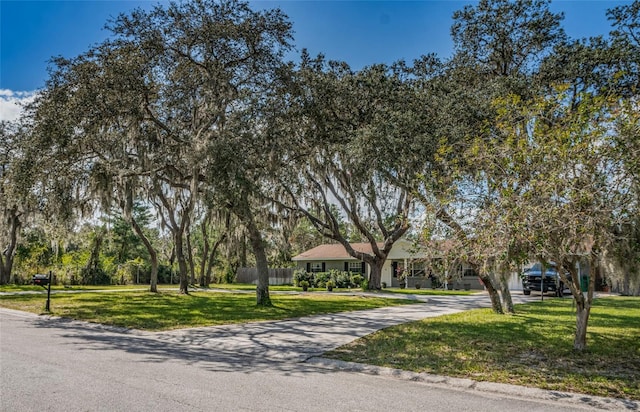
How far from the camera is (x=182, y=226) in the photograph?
23344mm

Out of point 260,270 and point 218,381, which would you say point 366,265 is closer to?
point 260,270

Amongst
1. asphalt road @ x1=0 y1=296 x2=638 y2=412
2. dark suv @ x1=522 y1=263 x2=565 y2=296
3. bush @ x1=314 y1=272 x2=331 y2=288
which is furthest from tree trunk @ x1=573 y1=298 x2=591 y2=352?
bush @ x1=314 y1=272 x2=331 y2=288

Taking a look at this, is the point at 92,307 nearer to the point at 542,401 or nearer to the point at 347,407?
the point at 347,407

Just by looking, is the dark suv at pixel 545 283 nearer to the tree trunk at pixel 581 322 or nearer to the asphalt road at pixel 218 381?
the tree trunk at pixel 581 322

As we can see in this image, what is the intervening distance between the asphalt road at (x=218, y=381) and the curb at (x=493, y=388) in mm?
14

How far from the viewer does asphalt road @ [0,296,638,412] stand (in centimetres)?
493

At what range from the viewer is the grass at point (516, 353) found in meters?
6.10

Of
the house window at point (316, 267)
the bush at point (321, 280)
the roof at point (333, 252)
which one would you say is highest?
the roof at point (333, 252)

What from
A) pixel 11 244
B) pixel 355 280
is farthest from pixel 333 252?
pixel 11 244

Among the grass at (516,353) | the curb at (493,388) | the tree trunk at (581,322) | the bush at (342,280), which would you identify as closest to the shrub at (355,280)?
the bush at (342,280)

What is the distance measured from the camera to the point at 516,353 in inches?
306

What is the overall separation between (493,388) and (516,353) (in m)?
2.28

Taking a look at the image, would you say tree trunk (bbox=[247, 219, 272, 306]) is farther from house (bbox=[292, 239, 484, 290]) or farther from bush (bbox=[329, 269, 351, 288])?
house (bbox=[292, 239, 484, 290])

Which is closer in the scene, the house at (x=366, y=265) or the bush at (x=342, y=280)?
the bush at (x=342, y=280)
